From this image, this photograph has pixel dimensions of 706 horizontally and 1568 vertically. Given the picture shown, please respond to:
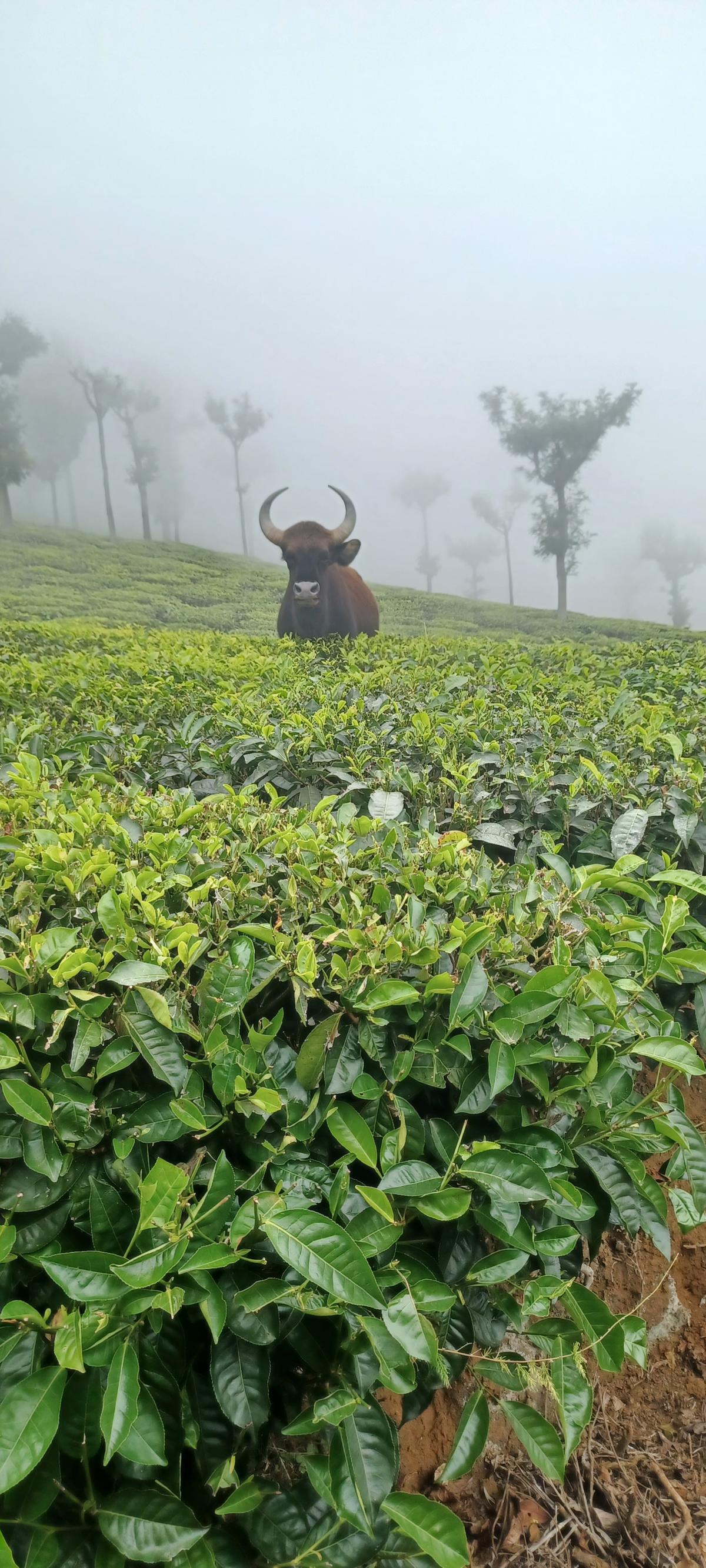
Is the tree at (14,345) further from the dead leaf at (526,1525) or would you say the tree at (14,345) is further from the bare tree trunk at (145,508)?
the dead leaf at (526,1525)

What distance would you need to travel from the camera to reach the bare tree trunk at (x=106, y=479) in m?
9.26

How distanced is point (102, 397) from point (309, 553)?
3.05 meters

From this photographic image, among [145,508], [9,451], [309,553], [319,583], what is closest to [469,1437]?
[319,583]

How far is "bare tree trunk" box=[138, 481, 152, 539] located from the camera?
31.8 ft

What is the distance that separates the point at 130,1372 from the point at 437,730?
78.7 inches

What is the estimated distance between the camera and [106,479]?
936 cm

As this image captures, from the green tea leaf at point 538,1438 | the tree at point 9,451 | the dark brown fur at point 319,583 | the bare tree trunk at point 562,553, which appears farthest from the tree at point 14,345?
the green tea leaf at point 538,1438

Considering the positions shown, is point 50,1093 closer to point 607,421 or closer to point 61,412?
point 61,412

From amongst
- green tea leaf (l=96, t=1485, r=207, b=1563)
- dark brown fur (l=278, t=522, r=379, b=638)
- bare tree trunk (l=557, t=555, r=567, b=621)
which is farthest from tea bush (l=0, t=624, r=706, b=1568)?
bare tree trunk (l=557, t=555, r=567, b=621)

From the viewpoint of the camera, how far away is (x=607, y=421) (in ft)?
41.7

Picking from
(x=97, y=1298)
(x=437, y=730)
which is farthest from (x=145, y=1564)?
(x=437, y=730)

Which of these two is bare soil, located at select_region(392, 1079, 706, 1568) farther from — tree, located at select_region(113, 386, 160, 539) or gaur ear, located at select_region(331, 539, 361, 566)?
tree, located at select_region(113, 386, 160, 539)

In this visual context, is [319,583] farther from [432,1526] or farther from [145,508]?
[432,1526]

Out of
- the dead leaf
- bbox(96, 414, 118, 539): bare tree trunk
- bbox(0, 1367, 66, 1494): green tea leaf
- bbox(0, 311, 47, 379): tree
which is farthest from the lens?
bbox(96, 414, 118, 539): bare tree trunk
